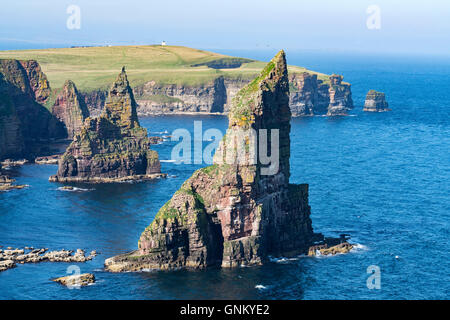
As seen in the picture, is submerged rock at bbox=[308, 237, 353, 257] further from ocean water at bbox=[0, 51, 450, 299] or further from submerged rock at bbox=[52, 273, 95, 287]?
submerged rock at bbox=[52, 273, 95, 287]

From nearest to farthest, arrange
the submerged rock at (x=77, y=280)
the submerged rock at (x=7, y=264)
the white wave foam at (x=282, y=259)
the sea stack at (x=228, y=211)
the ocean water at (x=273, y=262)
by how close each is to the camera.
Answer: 1. the ocean water at (x=273, y=262)
2. the submerged rock at (x=77, y=280)
3. the sea stack at (x=228, y=211)
4. the submerged rock at (x=7, y=264)
5. the white wave foam at (x=282, y=259)

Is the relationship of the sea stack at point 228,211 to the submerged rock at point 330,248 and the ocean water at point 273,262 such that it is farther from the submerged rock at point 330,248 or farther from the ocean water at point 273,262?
the submerged rock at point 330,248

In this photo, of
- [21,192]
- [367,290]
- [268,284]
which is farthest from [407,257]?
[21,192]

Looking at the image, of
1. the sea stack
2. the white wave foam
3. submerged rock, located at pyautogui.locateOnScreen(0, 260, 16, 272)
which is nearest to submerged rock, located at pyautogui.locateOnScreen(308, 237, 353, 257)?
the white wave foam

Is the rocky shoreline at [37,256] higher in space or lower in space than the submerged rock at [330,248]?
lower

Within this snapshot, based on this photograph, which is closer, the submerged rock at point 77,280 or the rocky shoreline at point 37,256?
the submerged rock at point 77,280

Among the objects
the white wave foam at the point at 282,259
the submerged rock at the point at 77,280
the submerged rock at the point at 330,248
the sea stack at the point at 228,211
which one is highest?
the sea stack at the point at 228,211

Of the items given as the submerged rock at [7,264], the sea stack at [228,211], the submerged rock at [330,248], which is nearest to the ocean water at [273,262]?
the submerged rock at [7,264]

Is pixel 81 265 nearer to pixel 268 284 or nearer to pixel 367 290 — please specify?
pixel 268 284
